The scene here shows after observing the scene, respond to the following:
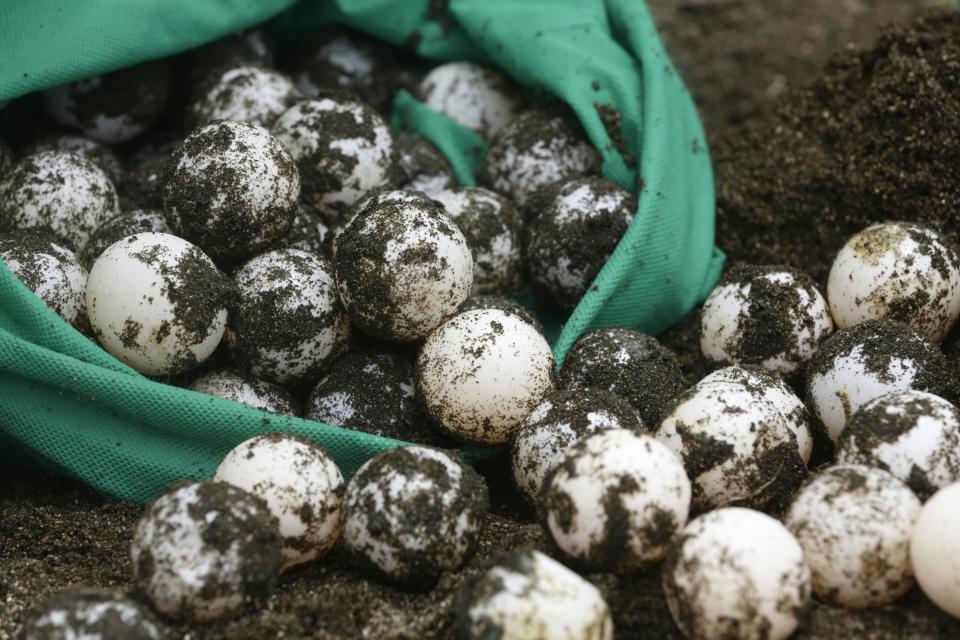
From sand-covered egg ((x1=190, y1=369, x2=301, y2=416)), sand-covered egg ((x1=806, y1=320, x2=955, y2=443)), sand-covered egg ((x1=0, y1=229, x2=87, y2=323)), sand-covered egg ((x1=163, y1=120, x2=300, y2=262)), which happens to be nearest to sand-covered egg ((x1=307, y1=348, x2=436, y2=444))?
sand-covered egg ((x1=190, y1=369, x2=301, y2=416))

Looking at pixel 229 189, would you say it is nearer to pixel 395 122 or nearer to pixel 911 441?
pixel 395 122

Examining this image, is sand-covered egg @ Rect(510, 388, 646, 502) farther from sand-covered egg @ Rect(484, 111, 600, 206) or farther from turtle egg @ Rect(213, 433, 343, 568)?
sand-covered egg @ Rect(484, 111, 600, 206)

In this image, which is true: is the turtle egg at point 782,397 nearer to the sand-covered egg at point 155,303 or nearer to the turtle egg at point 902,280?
the turtle egg at point 902,280

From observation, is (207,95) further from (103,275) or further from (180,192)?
(103,275)

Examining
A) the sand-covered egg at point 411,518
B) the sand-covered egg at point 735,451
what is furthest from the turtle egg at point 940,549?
the sand-covered egg at point 411,518

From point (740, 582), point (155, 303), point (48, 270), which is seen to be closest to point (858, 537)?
point (740, 582)
